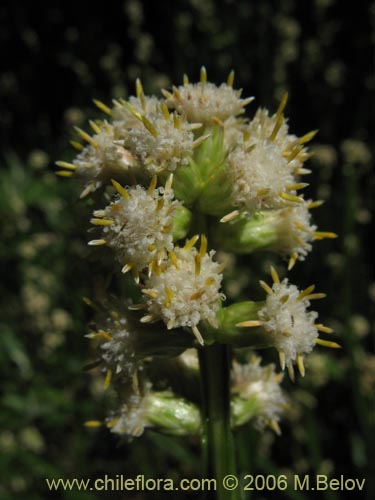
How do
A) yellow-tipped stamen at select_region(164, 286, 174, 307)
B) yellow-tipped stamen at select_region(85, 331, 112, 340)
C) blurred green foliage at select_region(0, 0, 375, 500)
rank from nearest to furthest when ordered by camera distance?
yellow-tipped stamen at select_region(164, 286, 174, 307) < yellow-tipped stamen at select_region(85, 331, 112, 340) < blurred green foliage at select_region(0, 0, 375, 500)

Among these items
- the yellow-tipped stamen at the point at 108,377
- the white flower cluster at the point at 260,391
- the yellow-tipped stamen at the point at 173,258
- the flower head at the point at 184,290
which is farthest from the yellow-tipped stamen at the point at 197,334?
the white flower cluster at the point at 260,391

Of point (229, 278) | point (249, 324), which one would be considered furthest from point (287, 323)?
point (229, 278)

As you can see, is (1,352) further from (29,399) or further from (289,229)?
(289,229)

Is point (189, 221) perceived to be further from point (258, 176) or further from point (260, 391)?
point (260, 391)

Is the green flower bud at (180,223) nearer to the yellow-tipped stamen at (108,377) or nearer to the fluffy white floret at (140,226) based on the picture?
the fluffy white floret at (140,226)

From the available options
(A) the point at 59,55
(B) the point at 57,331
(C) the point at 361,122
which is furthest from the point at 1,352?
(A) the point at 59,55

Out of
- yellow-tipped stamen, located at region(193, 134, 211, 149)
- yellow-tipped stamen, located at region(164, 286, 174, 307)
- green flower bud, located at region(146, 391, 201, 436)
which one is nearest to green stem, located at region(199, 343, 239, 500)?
green flower bud, located at region(146, 391, 201, 436)

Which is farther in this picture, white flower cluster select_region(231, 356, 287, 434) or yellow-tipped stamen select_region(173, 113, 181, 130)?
white flower cluster select_region(231, 356, 287, 434)

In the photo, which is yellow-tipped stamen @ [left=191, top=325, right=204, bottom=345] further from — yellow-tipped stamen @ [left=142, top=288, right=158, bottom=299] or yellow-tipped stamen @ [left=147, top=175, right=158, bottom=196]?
yellow-tipped stamen @ [left=147, top=175, right=158, bottom=196]
